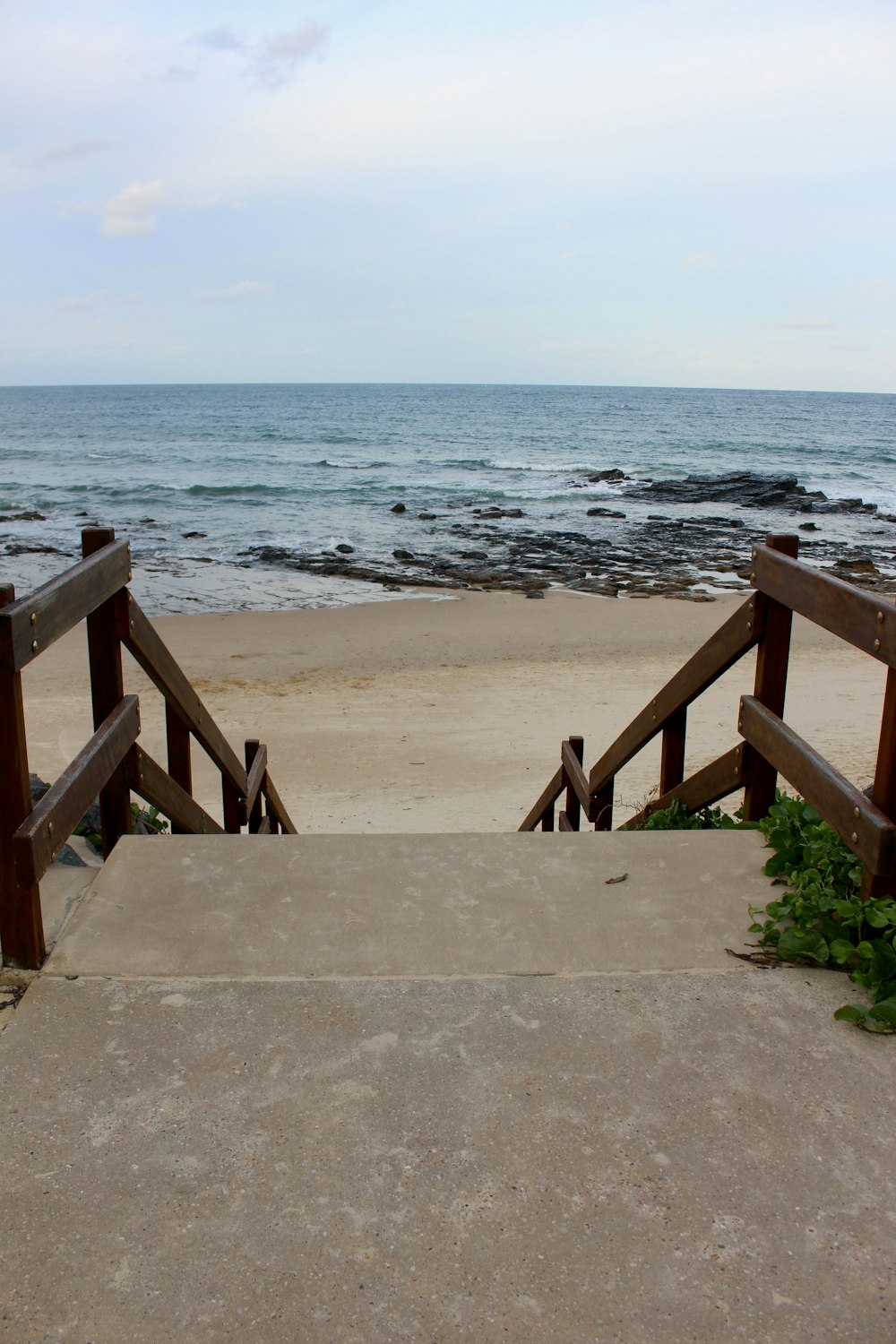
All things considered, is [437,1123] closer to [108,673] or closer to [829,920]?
[829,920]

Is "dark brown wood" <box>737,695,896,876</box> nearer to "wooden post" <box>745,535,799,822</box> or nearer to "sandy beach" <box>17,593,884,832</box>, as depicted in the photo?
"wooden post" <box>745,535,799,822</box>

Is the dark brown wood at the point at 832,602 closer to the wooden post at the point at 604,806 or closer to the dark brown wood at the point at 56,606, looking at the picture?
the wooden post at the point at 604,806

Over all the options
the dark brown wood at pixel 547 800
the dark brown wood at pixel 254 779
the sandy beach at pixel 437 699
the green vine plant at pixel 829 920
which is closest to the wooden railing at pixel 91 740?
the dark brown wood at pixel 254 779

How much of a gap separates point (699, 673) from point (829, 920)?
1204 millimetres

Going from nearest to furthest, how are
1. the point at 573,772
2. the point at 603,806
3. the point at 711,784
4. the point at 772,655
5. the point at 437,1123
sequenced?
the point at 437,1123, the point at 772,655, the point at 711,784, the point at 603,806, the point at 573,772

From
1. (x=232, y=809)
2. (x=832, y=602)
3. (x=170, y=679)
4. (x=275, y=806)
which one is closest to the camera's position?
(x=832, y=602)

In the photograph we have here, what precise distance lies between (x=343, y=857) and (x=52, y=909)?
92 cm

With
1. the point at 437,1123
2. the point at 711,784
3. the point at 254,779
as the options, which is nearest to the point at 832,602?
the point at 711,784

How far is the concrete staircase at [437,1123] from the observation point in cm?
173

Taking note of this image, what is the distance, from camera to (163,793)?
12.4 feet

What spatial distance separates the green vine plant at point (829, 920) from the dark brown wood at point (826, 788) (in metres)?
0.16

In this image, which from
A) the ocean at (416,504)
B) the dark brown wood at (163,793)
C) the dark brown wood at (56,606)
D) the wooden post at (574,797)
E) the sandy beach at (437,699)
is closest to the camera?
the dark brown wood at (56,606)

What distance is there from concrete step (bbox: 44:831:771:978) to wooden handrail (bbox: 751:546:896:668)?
0.87 meters

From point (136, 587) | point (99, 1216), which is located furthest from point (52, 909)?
point (136, 587)
